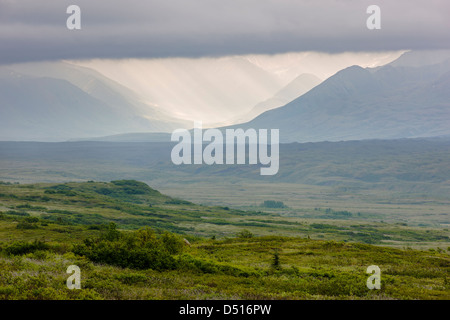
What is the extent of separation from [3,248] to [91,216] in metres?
94.5

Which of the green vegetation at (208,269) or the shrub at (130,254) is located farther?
the shrub at (130,254)

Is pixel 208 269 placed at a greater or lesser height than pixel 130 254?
lesser

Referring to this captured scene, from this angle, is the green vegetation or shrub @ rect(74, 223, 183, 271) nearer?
the green vegetation

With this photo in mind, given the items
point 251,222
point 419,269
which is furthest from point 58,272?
point 251,222

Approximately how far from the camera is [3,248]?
45.0 m

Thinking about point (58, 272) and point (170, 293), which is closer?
point (170, 293)
